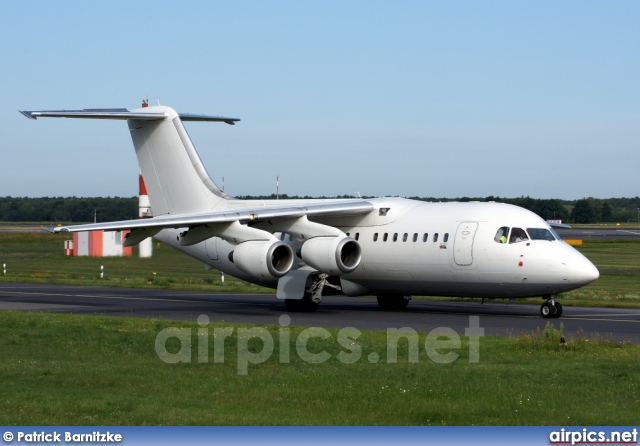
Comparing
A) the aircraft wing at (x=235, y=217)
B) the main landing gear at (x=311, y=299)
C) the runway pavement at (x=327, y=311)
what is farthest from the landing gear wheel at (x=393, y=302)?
the aircraft wing at (x=235, y=217)

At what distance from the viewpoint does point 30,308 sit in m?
27.3

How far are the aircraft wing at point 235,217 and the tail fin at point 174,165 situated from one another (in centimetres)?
391

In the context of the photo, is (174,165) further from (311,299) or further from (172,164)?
(311,299)

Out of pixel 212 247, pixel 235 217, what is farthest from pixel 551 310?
pixel 212 247

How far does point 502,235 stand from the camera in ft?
82.1

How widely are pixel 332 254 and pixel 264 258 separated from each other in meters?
1.84

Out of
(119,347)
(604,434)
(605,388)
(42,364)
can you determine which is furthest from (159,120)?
(604,434)

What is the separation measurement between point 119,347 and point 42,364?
7.31ft

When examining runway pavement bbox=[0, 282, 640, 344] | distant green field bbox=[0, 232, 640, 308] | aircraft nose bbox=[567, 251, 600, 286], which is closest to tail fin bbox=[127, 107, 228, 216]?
distant green field bbox=[0, 232, 640, 308]

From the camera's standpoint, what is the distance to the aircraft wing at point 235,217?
25.9 m

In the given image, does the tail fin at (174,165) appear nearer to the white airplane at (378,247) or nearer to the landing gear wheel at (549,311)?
the white airplane at (378,247)

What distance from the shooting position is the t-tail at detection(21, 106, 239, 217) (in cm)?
3064

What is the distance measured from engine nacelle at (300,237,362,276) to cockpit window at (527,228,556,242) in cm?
474

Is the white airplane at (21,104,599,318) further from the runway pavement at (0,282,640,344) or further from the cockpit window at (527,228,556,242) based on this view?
the runway pavement at (0,282,640,344)
